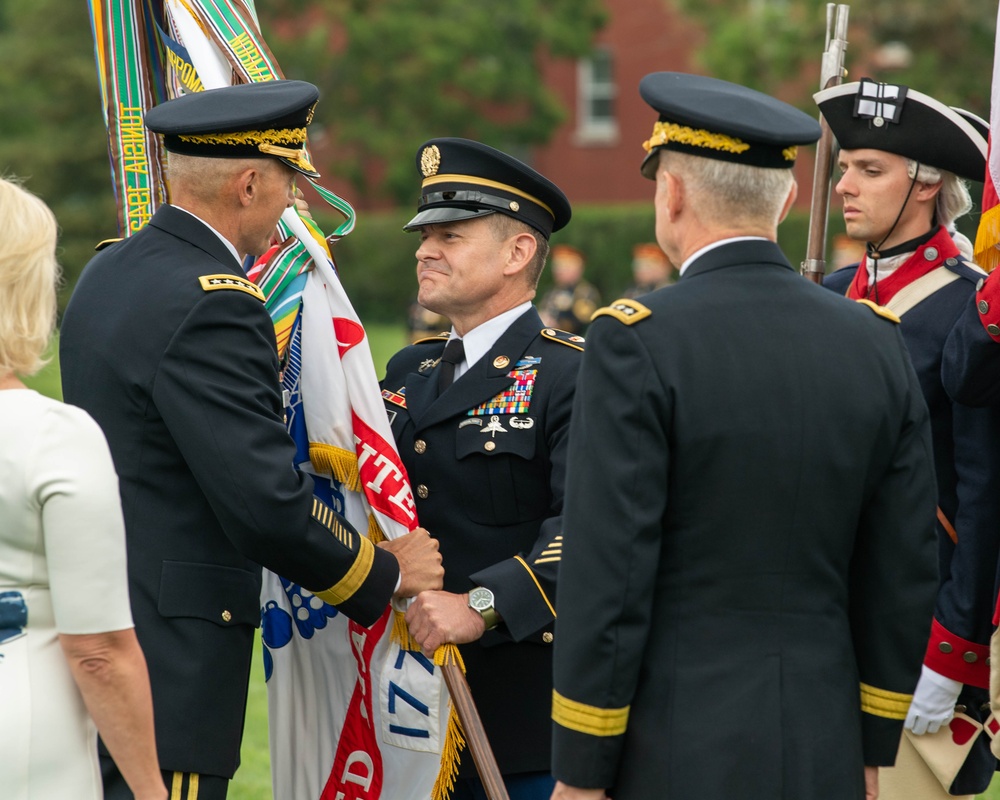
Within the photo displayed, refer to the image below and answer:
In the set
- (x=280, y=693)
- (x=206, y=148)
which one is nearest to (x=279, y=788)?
(x=280, y=693)

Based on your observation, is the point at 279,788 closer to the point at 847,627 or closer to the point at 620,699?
the point at 620,699

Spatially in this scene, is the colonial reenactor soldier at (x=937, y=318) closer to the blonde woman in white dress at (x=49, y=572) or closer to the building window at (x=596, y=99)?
the blonde woman in white dress at (x=49, y=572)

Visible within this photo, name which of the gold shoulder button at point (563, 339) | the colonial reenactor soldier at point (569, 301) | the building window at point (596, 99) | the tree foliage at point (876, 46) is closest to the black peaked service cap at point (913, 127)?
the gold shoulder button at point (563, 339)

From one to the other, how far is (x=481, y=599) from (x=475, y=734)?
1.09 ft

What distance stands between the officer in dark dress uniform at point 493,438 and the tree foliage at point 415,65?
3024 centimetres

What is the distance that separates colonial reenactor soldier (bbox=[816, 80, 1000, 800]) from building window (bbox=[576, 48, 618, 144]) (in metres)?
35.1

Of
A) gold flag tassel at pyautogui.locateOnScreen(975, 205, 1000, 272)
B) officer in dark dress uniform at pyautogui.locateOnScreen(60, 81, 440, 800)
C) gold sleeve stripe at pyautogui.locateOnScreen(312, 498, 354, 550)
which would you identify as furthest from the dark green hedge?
officer in dark dress uniform at pyautogui.locateOnScreen(60, 81, 440, 800)

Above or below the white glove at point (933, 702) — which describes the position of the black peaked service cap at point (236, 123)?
above

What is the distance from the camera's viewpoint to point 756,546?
262 cm

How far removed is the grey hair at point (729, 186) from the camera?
2666 millimetres

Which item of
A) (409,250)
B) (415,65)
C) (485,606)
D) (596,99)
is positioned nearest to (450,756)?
(485,606)

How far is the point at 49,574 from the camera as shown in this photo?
7.80ft

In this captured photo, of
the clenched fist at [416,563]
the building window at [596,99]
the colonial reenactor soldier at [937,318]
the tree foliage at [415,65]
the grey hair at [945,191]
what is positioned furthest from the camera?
the building window at [596,99]

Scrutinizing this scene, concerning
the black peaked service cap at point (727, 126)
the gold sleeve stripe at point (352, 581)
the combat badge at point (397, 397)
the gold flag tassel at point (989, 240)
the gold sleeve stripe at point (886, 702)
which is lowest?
the gold sleeve stripe at point (352, 581)
